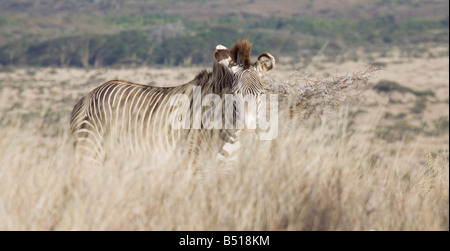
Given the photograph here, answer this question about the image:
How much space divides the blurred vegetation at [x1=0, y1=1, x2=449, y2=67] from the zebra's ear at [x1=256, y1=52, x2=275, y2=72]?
71.9 ft

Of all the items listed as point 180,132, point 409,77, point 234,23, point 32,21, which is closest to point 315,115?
point 180,132

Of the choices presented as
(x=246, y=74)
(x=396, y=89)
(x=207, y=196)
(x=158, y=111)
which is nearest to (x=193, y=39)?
(x=396, y=89)

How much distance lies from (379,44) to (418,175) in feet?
163

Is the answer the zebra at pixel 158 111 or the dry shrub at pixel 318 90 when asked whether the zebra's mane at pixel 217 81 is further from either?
the dry shrub at pixel 318 90

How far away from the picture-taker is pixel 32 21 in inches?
2837

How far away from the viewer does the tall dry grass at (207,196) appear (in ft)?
11.0

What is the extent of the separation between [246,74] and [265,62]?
35 cm

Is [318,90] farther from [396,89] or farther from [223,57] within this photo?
[396,89]

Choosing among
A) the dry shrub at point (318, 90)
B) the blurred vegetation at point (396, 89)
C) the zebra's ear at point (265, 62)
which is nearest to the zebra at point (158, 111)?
the zebra's ear at point (265, 62)

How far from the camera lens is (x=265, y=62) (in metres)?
4.96

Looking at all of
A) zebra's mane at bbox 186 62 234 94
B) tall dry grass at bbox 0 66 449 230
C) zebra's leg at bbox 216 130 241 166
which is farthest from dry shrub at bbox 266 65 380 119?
tall dry grass at bbox 0 66 449 230

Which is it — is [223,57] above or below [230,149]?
above

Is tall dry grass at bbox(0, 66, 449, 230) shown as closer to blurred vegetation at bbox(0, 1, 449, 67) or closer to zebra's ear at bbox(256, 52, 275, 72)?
zebra's ear at bbox(256, 52, 275, 72)

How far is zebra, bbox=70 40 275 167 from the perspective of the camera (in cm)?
462
